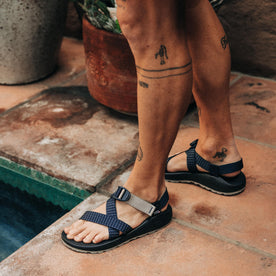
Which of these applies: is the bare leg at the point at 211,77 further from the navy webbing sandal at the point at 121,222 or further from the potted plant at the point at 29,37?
the potted plant at the point at 29,37

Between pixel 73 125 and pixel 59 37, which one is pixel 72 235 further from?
pixel 59 37

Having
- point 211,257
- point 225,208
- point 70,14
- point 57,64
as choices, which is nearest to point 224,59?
point 225,208

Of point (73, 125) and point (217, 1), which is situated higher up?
point (217, 1)

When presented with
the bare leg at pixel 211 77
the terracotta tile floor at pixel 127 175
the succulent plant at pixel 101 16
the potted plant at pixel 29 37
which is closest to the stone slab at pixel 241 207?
the terracotta tile floor at pixel 127 175

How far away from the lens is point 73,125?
5.91 feet

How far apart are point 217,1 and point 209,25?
1.80ft

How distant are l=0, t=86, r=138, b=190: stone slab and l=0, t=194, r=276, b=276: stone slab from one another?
32 cm

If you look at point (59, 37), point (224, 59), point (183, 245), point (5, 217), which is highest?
point (224, 59)

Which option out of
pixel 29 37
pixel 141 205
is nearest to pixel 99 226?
pixel 141 205

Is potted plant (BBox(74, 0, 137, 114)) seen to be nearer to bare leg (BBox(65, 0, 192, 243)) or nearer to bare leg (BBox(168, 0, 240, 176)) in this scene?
bare leg (BBox(168, 0, 240, 176))

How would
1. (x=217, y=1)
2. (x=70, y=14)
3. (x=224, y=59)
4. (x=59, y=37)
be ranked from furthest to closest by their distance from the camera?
(x=70, y=14) → (x=59, y=37) → (x=217, y=1) → (x=224, y=59)

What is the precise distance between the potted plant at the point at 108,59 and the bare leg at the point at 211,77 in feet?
1.69

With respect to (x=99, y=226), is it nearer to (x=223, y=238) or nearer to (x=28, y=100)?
(x=223, y=238)

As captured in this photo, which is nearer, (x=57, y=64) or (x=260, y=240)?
(x=260, y=240)
